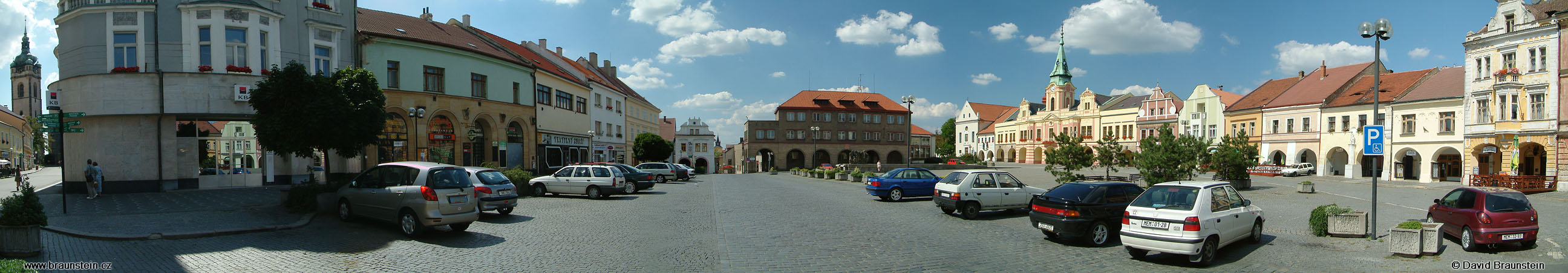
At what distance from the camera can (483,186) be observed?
13.2m

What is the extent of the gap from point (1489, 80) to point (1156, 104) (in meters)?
36.7

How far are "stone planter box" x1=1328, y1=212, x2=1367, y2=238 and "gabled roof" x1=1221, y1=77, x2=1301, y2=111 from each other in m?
46.4

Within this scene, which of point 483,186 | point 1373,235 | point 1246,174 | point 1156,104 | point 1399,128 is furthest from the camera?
point 1156,104

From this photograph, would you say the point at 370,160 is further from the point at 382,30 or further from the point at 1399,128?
the point at 1399,128

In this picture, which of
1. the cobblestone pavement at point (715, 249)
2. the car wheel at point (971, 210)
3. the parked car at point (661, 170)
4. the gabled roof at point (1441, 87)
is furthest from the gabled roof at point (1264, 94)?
the car wheel at point (971, 210)

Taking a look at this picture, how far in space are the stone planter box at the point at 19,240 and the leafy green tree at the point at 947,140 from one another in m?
107

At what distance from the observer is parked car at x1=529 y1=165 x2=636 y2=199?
67.8ft

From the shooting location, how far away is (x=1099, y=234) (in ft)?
36.0

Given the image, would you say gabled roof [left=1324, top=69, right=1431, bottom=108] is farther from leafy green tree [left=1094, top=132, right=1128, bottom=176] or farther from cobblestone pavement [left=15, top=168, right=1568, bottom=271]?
cobblestone pavement [left=15, top=168, right=1568, bottom=271]

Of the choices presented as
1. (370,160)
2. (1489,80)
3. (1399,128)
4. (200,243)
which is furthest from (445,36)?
(1399,128)

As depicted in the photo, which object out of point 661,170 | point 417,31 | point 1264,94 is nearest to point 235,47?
point 417,31

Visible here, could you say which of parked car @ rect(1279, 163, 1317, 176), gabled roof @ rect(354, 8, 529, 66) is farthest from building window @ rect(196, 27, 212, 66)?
parked car @ rect(1279, 163, 1317, 176)

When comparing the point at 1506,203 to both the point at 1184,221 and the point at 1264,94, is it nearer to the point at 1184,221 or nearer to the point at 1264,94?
the point at 1184,221

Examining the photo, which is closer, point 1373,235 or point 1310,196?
point 1373,235
